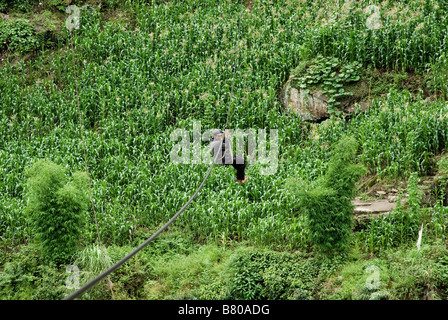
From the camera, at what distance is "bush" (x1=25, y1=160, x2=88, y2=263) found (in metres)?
6.96

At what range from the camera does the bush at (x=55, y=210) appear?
6965 mm

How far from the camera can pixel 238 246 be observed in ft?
26.5

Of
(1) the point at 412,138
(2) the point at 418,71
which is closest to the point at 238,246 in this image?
(1) the point at 412,138

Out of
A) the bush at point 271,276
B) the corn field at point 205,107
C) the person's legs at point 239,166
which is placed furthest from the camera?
the corn field at point 205,107

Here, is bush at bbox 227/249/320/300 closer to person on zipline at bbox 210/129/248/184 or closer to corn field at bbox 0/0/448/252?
corn field at bbox 0/0/448/252

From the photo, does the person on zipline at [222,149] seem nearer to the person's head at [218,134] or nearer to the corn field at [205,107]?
the person's head at [218,134]

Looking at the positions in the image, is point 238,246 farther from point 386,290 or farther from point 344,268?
point 386,290

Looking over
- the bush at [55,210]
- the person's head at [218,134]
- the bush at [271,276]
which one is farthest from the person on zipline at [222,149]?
the bush at [55,210]

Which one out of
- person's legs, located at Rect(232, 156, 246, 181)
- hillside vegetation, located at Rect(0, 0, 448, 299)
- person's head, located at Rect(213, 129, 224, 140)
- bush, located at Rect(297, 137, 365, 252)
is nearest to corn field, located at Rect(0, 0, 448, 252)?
hillside vegetation, located at Rect(0, 0, 448, 299)

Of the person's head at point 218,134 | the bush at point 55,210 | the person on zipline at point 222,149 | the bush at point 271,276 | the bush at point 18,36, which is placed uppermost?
the bush at point 18,36

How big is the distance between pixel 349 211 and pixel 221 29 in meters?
9.59

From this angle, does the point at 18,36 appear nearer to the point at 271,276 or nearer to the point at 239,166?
the point at 239,166

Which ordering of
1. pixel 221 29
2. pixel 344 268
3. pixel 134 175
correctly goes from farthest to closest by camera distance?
1. pixel 221 29
2. pixel 134 175
3. pixel 344 268

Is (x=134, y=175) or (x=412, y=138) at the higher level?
(x=412, y=138)
